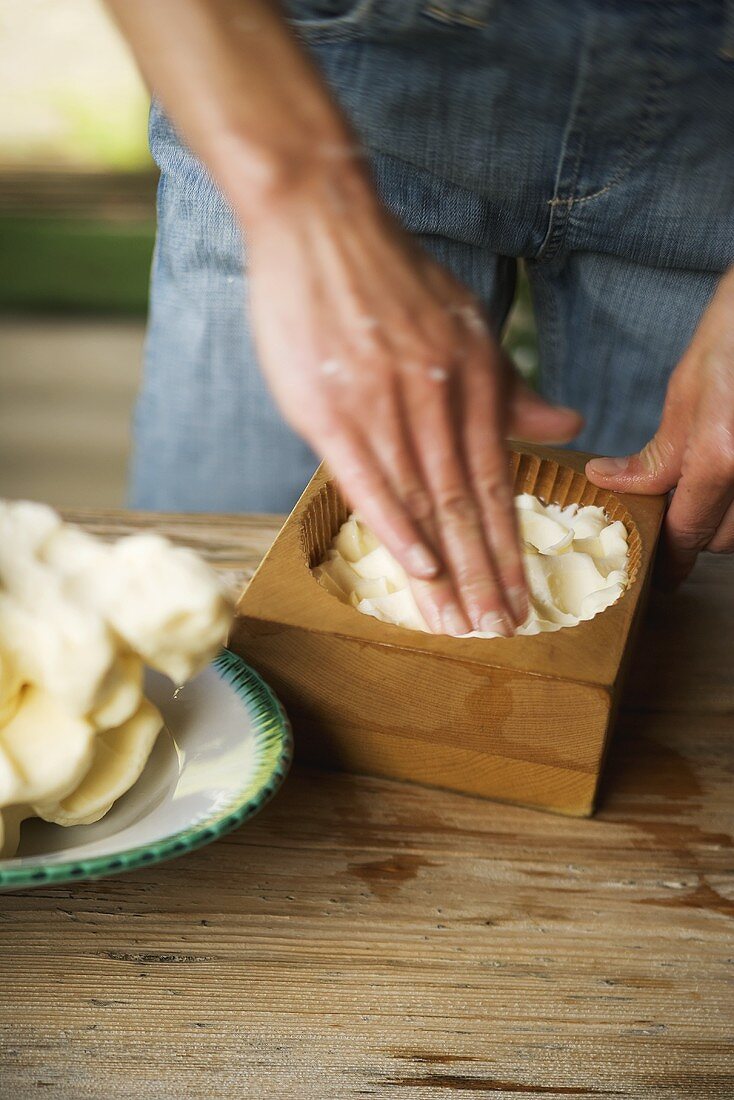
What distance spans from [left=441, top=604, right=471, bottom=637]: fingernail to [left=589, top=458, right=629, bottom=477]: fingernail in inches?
9.8

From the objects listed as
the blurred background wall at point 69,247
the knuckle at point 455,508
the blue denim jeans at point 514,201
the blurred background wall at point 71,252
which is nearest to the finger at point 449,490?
the knuckle at point 455,508

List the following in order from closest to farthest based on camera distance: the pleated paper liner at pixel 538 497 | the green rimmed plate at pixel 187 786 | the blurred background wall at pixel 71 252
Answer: the green rimmed plate at pixel 187 786
the pleated paper liner at pixel 538 497
the blurred background wall at pixel 71 252

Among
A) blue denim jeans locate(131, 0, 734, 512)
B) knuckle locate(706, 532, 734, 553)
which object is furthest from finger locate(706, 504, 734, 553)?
blue denim jeans locate(131, 0, 734, 512)

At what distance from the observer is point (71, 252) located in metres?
2.38

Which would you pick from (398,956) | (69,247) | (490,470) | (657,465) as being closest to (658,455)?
(657,465)

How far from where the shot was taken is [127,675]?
59 centimetres

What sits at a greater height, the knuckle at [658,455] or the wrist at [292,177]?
the wrist at [292,177]

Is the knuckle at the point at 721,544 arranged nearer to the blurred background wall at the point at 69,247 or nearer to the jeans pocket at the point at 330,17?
the jeans pocket at the point at 330,17

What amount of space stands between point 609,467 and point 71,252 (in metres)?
1.83

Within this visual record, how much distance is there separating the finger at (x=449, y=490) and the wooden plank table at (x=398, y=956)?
163 millimetres

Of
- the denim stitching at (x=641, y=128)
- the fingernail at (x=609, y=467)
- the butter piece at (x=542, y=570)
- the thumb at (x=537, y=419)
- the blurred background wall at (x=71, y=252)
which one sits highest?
the denim stitching at (x=641, y=128)

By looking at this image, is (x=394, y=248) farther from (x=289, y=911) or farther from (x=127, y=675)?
(x=289, y=911)

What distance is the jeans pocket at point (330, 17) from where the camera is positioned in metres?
0.91

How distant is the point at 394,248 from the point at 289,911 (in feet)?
1.45
